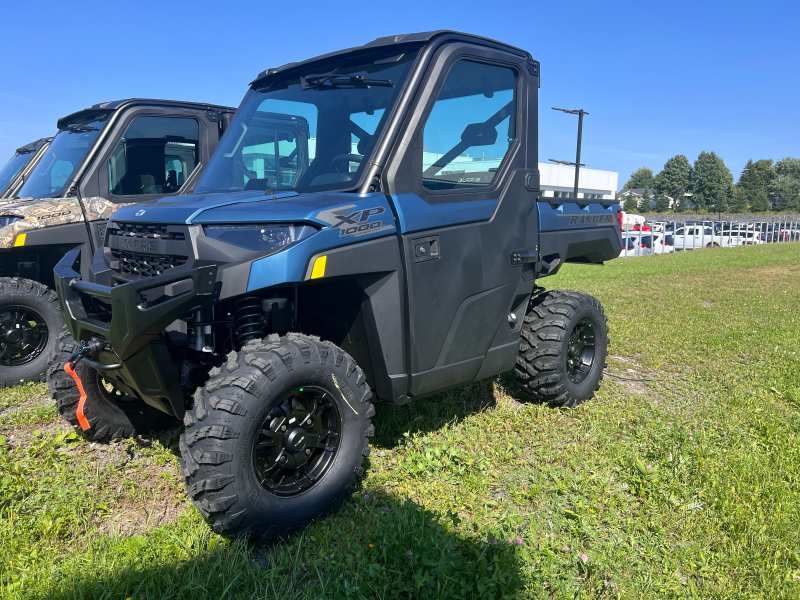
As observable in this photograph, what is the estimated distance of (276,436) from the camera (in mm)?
3027

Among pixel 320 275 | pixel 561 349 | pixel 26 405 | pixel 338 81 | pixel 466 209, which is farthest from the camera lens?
pixel 26 405

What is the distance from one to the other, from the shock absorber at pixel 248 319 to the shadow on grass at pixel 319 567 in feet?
3.18

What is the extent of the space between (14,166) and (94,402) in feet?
19.7

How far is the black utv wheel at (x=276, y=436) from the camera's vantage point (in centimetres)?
279

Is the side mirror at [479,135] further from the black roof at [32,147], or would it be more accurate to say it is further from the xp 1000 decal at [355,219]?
the black roof at [32,147]

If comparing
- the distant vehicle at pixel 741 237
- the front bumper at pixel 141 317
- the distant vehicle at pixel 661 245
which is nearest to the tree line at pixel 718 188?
the distant vehicle at pixel 741 237

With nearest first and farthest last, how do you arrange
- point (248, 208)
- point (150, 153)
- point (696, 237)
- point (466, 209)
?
1. point (248, 208)
2. point (466, 209)
3. point (150, 153)
4. point (696, 237)

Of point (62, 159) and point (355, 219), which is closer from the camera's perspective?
point (355, 219)

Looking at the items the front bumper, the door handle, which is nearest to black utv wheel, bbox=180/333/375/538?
the front bumper

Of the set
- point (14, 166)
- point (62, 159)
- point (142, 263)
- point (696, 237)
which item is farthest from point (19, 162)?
point (696, 237)

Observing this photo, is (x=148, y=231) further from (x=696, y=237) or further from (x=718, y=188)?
(x=718, y=188)

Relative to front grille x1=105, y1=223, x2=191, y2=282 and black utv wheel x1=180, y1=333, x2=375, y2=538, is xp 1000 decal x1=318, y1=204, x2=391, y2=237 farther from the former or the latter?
front grille x1=105, y1=223, x2=191, y2=282

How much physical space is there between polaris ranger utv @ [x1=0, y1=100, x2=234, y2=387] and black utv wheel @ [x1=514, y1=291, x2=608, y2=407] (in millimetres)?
3608

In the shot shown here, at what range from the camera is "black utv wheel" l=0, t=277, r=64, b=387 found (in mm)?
5422
